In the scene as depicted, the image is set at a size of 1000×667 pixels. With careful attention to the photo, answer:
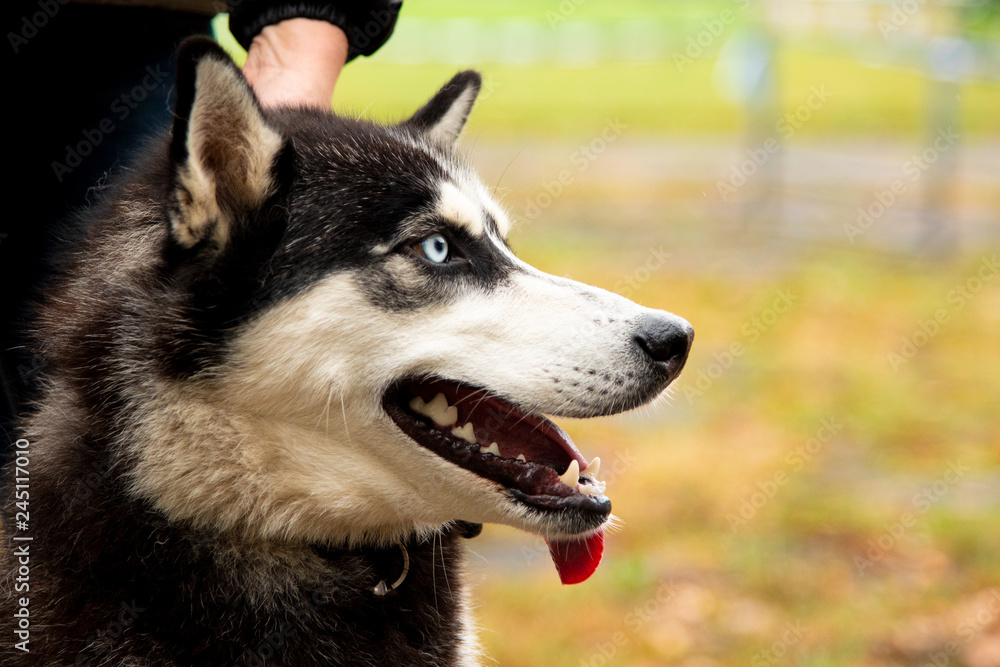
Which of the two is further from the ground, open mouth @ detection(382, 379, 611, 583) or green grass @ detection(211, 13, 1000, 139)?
open mouth @ detection(382, 379, 611, 583)

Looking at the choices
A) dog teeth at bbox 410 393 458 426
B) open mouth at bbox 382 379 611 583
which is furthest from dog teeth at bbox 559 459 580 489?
dog teeth at bbox 410 393 458 426

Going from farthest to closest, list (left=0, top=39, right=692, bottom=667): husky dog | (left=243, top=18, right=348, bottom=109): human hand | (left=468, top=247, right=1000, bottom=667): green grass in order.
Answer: (left=468, top=247, right=1000, bottom=667): green grass → (left=243, top=18, right=348, bottom=109): human hand → (left=0, top=39, right=692, bottom=667): husky dog

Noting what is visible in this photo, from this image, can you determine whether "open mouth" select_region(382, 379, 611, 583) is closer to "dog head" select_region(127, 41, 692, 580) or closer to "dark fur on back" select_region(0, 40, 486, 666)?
"dog head" select_region(127, 41, 692, 580)

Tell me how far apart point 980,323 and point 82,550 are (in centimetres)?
805

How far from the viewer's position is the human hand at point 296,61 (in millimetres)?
3295

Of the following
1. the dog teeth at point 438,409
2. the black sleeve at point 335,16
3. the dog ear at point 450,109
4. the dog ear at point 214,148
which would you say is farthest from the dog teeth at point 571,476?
the black sleeve at point 335,16

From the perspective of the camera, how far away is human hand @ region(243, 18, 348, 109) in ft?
10.8

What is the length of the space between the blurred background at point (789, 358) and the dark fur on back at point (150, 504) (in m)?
1.04

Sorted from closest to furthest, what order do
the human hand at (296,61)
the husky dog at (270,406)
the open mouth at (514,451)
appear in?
the husky dog at (270,406), the open mouth at (514,451), the human hand at (296,61)

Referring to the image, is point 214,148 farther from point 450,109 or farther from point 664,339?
point 664,339

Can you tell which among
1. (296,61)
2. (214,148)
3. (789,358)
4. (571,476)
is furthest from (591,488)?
(789,358)

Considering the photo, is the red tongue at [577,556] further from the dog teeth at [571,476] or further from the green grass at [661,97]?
the green grass at [661,97]

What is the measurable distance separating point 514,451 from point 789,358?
5656 millimetres

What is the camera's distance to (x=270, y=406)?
2508 mm
